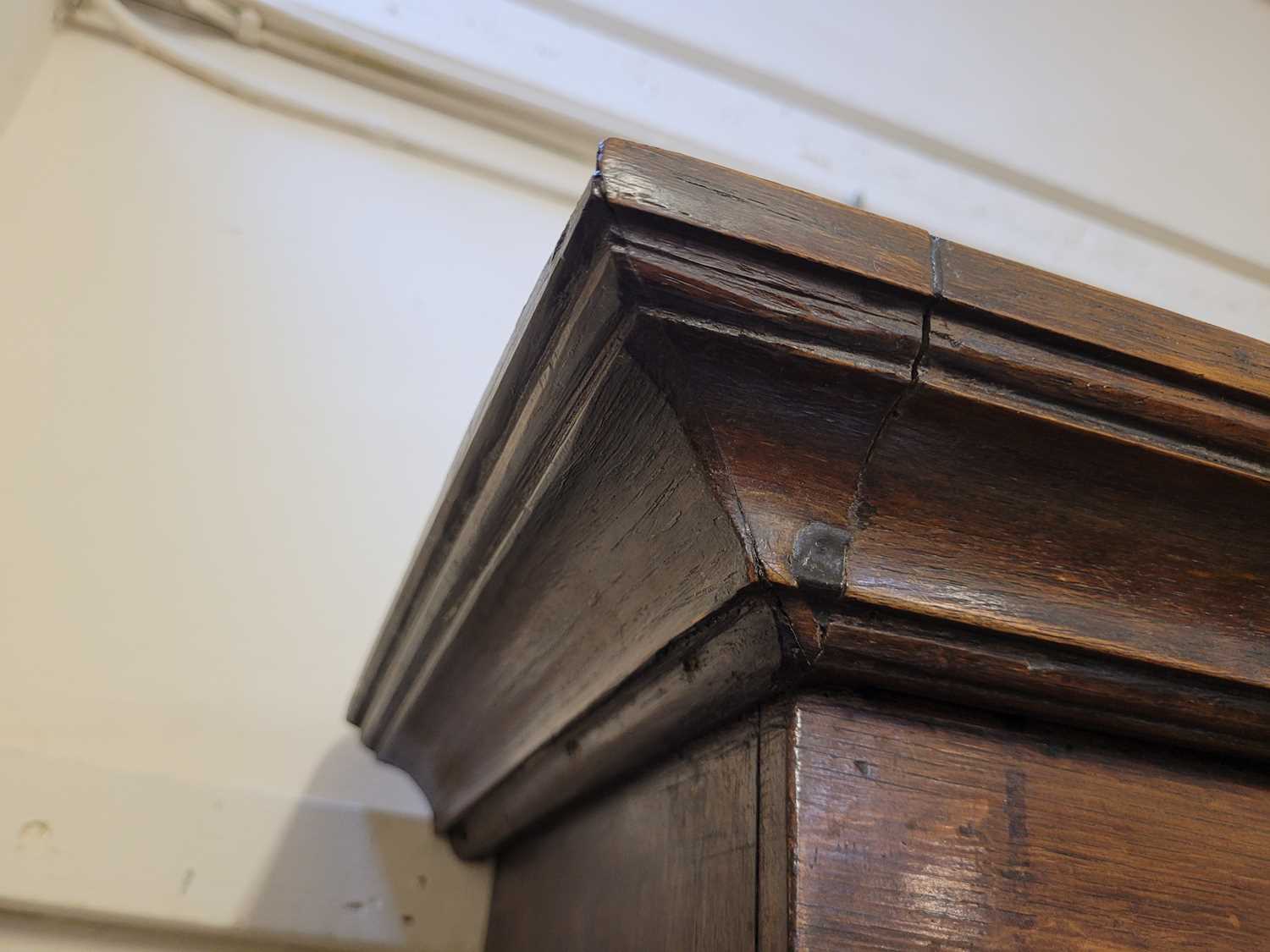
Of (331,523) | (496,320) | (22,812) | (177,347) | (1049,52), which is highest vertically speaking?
(1049,52)

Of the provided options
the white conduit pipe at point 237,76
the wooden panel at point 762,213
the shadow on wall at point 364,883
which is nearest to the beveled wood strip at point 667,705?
the wooden panel at point 762,213

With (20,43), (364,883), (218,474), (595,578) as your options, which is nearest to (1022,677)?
(595,578)

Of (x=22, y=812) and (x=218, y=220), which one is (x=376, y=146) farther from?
(x=22, y=812)

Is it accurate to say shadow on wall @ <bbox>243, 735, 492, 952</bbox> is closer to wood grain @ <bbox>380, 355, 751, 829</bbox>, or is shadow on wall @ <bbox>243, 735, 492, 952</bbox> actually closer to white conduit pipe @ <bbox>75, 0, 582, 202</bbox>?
wood grain @ <bbox>380, 355, 751, 829</bbox>

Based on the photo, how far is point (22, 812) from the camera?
2.26ft

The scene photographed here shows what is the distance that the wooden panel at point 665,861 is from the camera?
1.00 ft

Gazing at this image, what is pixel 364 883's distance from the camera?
0.75 metres

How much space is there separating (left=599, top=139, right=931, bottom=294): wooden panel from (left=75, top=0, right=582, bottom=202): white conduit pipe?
3.00ft

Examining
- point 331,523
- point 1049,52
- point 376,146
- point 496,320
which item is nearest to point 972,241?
point 1049,52

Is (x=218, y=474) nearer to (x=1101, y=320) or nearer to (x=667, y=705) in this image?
(x=667, y=705)

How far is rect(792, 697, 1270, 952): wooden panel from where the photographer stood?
0.27m

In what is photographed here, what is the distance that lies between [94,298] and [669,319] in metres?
0.82

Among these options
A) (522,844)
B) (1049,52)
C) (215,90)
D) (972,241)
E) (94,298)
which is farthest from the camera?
(1049,52)

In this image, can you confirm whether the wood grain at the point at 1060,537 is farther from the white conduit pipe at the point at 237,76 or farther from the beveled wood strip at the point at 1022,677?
the white conduit pipe at the point at 237,76
